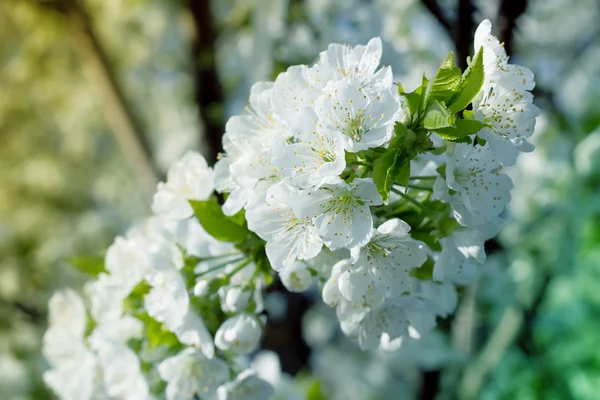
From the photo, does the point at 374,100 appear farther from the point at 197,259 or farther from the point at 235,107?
the point at 235,107

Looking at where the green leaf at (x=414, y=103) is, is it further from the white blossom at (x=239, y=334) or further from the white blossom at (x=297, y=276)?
the white blossom at (x=239, y=334)

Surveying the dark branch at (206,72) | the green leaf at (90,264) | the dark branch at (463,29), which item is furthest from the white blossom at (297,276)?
the dark branch at (206,72)

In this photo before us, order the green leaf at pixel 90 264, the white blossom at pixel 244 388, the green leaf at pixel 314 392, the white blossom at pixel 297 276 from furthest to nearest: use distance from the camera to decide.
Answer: the green leaf at pixel 314 392, the green leaf at pixel 90 264, the white blossom at pixel 244 388, the white blossom at pixel 297 276

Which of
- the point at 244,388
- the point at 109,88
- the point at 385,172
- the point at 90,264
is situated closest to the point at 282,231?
the point at 385,172

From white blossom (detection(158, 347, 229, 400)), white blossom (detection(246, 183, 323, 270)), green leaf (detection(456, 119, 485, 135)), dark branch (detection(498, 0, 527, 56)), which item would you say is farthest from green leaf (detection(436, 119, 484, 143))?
dark branch (detection(498, 0, 527, 56))

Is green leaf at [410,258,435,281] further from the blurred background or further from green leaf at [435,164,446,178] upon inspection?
the blurred background

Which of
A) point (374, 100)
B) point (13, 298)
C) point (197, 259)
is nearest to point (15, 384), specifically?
point (13, 298)
